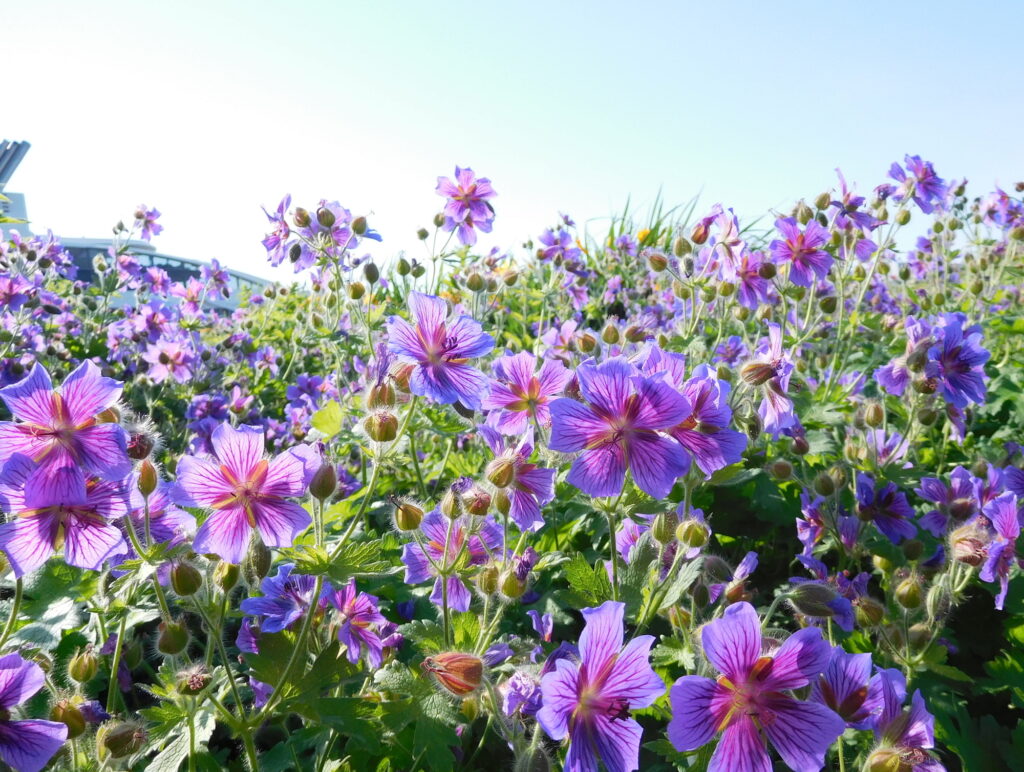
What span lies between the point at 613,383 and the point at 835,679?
659 millimetres

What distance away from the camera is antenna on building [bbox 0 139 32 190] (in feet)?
23.1

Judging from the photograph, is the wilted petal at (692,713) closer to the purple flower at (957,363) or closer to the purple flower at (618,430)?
the purple flower at (618,430)

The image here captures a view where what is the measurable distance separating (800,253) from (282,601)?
103 inches

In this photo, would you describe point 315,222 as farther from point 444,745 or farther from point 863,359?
point 863,359

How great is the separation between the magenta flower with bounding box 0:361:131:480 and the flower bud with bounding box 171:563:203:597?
0.63 ft

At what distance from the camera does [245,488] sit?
1.35 meters

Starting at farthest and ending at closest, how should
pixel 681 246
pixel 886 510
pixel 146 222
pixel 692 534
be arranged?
pixel 146 222 → pixel 681 246 → pixel 886 510 → pixel 692 534

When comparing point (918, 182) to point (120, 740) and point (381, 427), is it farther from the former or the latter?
point (120, 740)

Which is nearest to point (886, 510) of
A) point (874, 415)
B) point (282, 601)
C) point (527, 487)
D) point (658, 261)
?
point (874, 415)

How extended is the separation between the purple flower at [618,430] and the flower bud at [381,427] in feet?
1.18

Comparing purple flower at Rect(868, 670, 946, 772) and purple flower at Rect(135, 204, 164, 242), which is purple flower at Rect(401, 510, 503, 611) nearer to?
purple flower at Rect(868, 670, 946, 772)

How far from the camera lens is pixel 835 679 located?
4.20ft

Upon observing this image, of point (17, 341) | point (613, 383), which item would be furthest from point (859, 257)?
point (17, 341)

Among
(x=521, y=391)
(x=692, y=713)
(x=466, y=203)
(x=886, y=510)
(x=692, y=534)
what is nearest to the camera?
(x=692, y=713)
